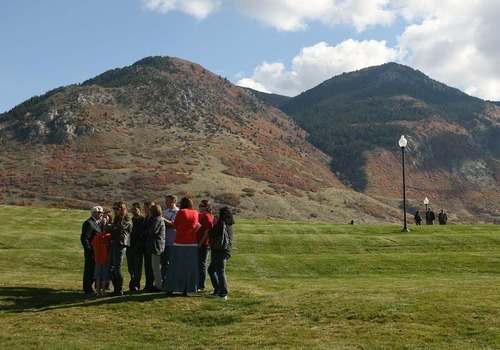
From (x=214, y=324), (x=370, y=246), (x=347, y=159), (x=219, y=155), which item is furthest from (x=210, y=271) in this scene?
(x=347, y=159)

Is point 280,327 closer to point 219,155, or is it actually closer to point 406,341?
point 406,341

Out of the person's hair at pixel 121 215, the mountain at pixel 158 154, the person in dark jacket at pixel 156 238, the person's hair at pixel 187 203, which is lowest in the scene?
the person in dark jacket at pixel 156 238

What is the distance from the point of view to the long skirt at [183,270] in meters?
12.9

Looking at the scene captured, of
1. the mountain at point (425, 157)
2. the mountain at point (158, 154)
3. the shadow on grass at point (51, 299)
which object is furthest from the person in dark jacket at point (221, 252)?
the mountain at point (425, 157)

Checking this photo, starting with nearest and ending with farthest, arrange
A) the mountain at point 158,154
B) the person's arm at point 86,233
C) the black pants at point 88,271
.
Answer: the person's arm at point 86,233 → the black pants at point 88,271 → the mountain at point 158,154

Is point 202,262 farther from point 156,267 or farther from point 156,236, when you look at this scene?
point 156,236

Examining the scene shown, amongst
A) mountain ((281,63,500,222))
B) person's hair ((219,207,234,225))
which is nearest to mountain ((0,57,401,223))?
mountain ((281,63,500,222))

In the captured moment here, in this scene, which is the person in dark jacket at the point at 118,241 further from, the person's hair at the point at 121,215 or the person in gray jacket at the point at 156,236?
the person in gray jacket at the point at 156,236

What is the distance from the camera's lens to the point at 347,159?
159125mm

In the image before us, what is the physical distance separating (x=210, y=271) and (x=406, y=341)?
5.82m

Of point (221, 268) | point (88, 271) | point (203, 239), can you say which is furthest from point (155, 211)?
point (88, 271)

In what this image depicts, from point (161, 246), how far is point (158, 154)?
3660 inches

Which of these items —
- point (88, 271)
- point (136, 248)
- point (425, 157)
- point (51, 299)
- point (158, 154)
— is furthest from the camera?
point (425, 157)

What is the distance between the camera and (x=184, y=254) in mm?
12953
